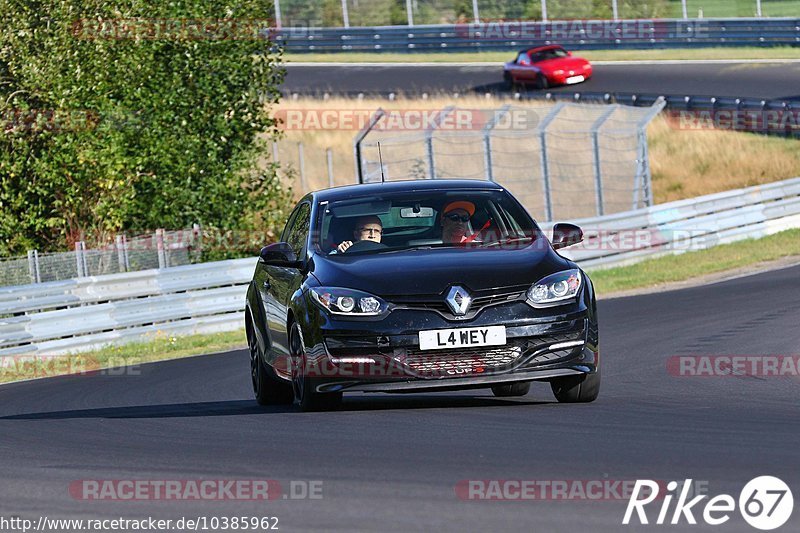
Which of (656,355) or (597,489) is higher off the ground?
(597,489)

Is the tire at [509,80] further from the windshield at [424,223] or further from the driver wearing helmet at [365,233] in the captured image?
the driver wearing helmet at [365,233]

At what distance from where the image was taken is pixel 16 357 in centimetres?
1814

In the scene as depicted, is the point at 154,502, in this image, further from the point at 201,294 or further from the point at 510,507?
the point at 201,294

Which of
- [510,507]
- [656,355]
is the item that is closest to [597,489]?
[510,507]

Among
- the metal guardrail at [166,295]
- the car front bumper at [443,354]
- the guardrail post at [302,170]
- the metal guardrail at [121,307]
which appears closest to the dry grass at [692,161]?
the guardrail post at [302,170]

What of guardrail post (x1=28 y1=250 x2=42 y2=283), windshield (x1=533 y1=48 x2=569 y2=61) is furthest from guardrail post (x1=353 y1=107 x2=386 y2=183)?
windshield (x1=533 y1=48 x2=569 y2=61)

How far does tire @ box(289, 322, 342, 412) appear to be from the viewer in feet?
31.0

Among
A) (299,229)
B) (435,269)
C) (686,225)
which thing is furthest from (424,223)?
(686,225)

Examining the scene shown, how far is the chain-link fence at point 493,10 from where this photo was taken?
51625 millimetres

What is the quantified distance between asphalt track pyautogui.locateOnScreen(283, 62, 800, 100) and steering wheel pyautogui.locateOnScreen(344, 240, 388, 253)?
104 feet

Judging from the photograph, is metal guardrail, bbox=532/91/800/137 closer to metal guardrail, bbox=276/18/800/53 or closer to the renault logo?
metal guardrail, bbox=276/18/800/53

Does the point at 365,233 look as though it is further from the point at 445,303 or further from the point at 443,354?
the point at 443,354

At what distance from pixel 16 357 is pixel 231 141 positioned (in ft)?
31.5

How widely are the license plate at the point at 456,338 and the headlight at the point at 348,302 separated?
1.02ft
